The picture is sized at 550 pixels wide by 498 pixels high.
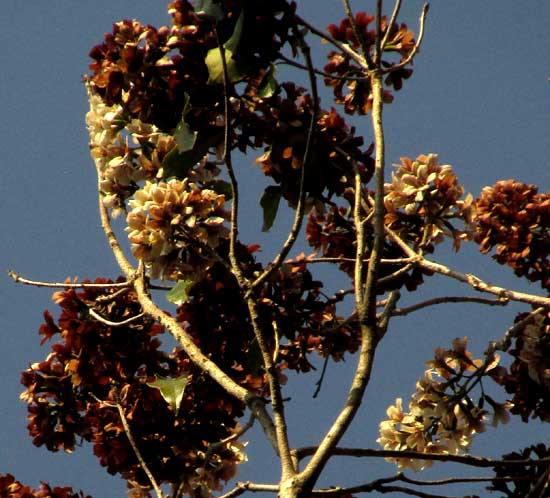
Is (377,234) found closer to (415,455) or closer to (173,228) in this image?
(415,455)

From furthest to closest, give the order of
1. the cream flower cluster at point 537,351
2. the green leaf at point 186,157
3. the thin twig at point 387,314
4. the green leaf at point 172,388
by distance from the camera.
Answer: the cream flower cluster at point 537,351 < the green leaf at point 186,157 < the green leaf at point 172,388 < the thin twig at point 387,314

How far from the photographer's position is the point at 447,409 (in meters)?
4.09

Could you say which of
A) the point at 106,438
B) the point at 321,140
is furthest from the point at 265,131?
the point at 106,438

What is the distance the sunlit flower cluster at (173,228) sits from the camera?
3.47 meters

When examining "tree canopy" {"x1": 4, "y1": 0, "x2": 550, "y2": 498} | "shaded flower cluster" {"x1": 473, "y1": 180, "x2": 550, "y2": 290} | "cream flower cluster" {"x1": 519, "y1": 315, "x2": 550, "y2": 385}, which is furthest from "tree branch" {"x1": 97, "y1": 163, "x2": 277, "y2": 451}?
"shaded flower cluster" {"x1": 473, "y1": 180, "x2": 550, "y2": 290}

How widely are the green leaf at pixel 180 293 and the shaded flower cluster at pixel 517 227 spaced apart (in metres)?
1.46

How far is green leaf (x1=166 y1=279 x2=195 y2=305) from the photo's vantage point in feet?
13.1

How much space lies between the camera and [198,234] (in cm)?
354

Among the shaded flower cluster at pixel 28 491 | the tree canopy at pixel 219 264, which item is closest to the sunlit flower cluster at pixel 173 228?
the tree canopy at pixel 219 264

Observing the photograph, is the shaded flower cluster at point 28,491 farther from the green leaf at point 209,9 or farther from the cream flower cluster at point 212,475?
the green leaf at point 209,9

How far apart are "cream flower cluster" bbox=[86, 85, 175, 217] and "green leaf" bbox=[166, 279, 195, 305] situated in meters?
0.40

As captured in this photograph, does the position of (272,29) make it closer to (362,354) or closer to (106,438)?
(362,354)

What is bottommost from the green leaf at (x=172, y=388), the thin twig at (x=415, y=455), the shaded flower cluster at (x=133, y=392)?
the thin twig at (x=415, y=455)

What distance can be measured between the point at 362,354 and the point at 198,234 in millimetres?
1129
